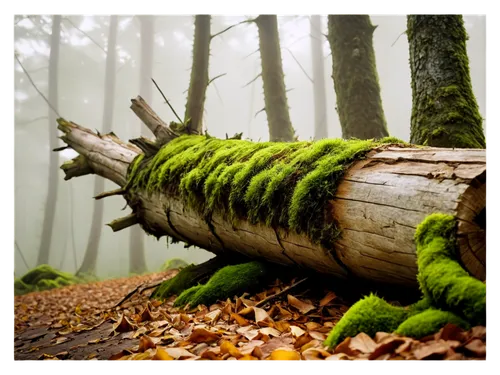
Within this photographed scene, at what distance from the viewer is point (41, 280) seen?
10.1 m

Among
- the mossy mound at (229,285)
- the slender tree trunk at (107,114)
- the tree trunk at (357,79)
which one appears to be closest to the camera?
the mossy mound at (229,285)

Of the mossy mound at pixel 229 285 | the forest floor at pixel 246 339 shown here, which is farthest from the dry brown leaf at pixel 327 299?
the mossy mound at pixel 229 285

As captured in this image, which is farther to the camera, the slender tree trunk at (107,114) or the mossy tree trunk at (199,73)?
the slender tree trunk at (107,114)

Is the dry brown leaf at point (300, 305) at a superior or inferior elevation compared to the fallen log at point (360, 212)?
inferior

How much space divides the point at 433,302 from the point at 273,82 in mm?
8174

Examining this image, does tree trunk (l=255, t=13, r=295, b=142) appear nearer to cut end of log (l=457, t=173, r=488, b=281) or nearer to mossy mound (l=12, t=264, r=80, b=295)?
cut end of log (l=457, t=173, r=488, b=281)

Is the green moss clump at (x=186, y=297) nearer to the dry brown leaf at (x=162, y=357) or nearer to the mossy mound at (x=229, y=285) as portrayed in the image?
the mossy mound at (x=229, y=285)

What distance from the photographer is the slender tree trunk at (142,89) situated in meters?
15.7

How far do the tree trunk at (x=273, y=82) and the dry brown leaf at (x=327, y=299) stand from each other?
6164 millimetres

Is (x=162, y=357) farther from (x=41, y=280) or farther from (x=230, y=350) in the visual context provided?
(x=41, y=280)

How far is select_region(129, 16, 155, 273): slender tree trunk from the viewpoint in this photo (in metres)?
15.7

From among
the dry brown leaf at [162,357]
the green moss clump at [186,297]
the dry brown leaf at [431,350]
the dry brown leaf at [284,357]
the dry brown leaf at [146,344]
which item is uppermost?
the dry brown leaf at [431,350]

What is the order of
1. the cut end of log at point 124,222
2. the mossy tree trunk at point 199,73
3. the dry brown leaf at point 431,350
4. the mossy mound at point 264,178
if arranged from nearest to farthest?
the dry brown leaf at point 431,350 < the mossy mound at point 264,178 < the cut end of log at point 124,222 < the mossy tree trunk at point 199,73

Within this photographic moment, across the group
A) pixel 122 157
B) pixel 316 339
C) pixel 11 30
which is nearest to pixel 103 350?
pixel 316 339
